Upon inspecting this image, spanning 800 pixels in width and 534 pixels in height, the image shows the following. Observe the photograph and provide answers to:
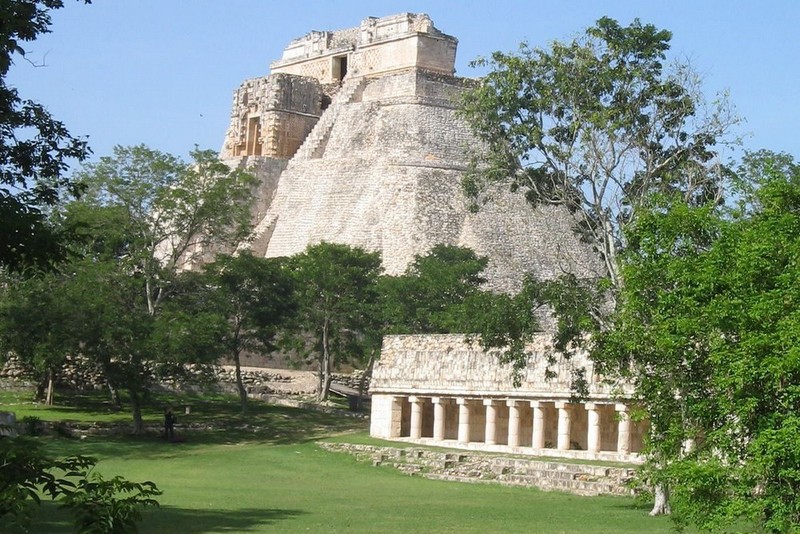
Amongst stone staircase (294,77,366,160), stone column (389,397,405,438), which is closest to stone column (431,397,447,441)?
stone column (389,397,405,438)

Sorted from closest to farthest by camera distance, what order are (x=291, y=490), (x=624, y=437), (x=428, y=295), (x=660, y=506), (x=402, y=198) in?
(x=660, y=506) → (x=291, y=490) → (x=624, y=437) → (x=428, y=295) → (x=402, y=198)

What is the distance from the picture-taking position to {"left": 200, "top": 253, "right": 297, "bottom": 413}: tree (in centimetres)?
4669

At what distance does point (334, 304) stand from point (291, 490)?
23.0m

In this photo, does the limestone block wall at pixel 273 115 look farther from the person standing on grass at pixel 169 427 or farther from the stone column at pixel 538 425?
the stone column at pixel 538 425

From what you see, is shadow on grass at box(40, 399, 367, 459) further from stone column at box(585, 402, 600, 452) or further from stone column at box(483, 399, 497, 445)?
stone column at box(585, 402, 600, 452)

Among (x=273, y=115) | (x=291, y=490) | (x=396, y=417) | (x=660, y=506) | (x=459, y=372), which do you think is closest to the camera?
(x=660, y=506)

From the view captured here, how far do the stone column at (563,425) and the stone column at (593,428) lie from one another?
66 cm

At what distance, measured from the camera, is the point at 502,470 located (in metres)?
30.5

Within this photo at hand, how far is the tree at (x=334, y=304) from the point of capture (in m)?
49.3

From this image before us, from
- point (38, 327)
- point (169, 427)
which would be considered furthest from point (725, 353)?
point (38, 327)

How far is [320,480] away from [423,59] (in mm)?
46818

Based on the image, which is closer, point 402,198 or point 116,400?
point 116,400

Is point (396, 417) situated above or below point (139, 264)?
below

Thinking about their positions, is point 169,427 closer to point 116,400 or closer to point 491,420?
point 116,400
